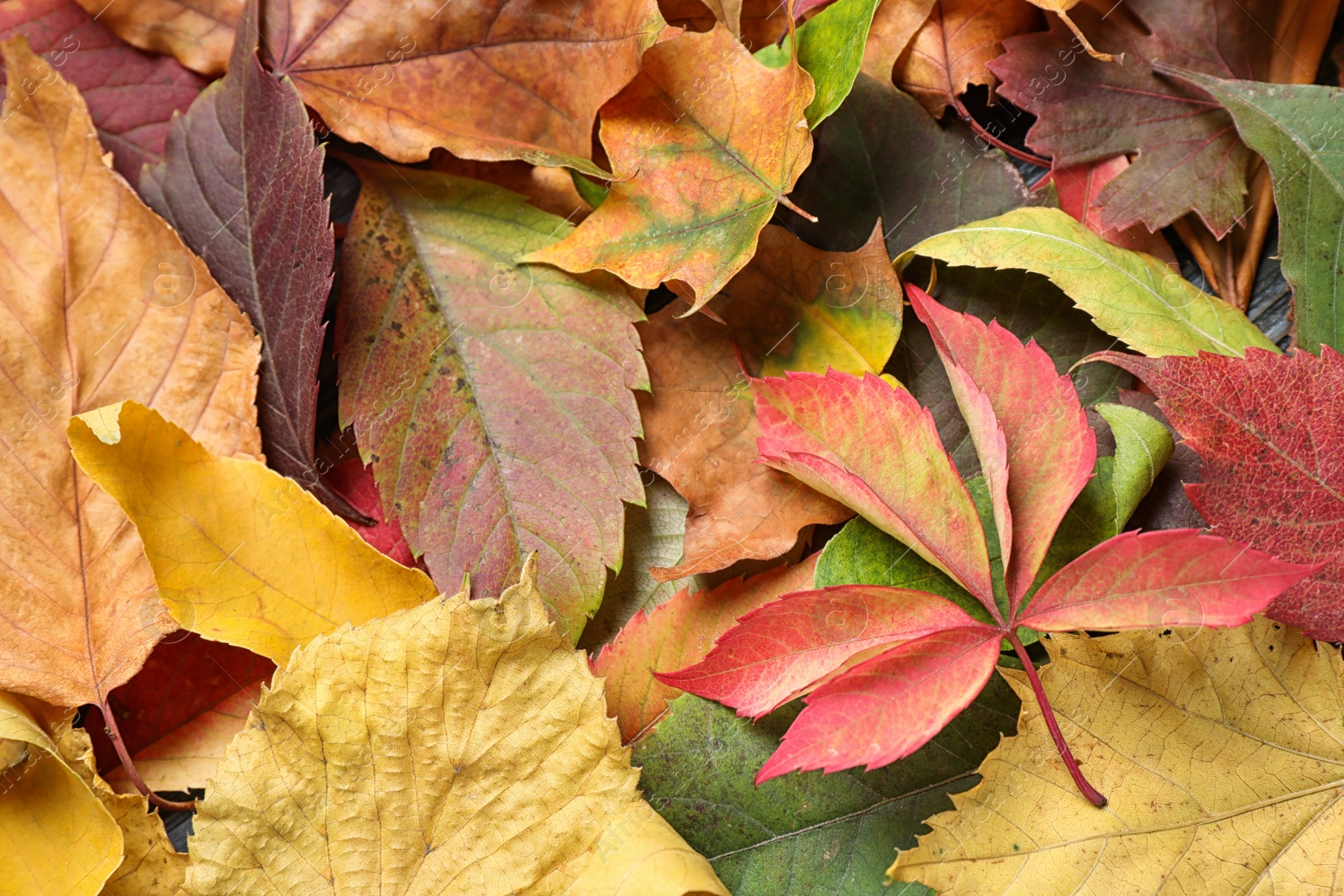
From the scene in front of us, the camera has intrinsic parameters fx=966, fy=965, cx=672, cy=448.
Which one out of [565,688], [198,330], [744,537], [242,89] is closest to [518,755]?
[565,688]

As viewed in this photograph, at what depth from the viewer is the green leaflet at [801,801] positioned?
0.56 m

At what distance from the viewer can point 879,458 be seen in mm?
539

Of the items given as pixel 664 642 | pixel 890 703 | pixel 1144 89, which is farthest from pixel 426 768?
pixel 1144 89

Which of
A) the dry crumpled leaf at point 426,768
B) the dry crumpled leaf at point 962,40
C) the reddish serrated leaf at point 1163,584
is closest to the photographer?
the reddish serrated leaf at point 1163,584

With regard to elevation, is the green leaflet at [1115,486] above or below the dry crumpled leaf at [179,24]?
below

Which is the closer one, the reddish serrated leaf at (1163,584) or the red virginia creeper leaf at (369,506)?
the reddish serrated leaf at (1163,584)

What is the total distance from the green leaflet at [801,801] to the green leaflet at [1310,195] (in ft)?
0.96

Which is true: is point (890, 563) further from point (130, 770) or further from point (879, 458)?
point (130, 770)

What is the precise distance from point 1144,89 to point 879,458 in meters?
0.33

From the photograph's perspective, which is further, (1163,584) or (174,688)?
(174,688)

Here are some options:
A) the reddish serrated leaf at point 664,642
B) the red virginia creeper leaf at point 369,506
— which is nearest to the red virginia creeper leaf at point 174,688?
the red virginia creeper leaf at point 369,506

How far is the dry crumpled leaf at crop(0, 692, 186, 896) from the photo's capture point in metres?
0.58

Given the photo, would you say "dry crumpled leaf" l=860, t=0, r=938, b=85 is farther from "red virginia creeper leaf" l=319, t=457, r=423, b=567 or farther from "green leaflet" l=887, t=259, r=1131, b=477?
"red virginia creeper leaf" l=319, t=457, r=423, b=567

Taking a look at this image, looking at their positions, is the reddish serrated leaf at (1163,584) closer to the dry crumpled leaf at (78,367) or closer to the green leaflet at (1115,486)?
the green leaflet at (1115,486)
